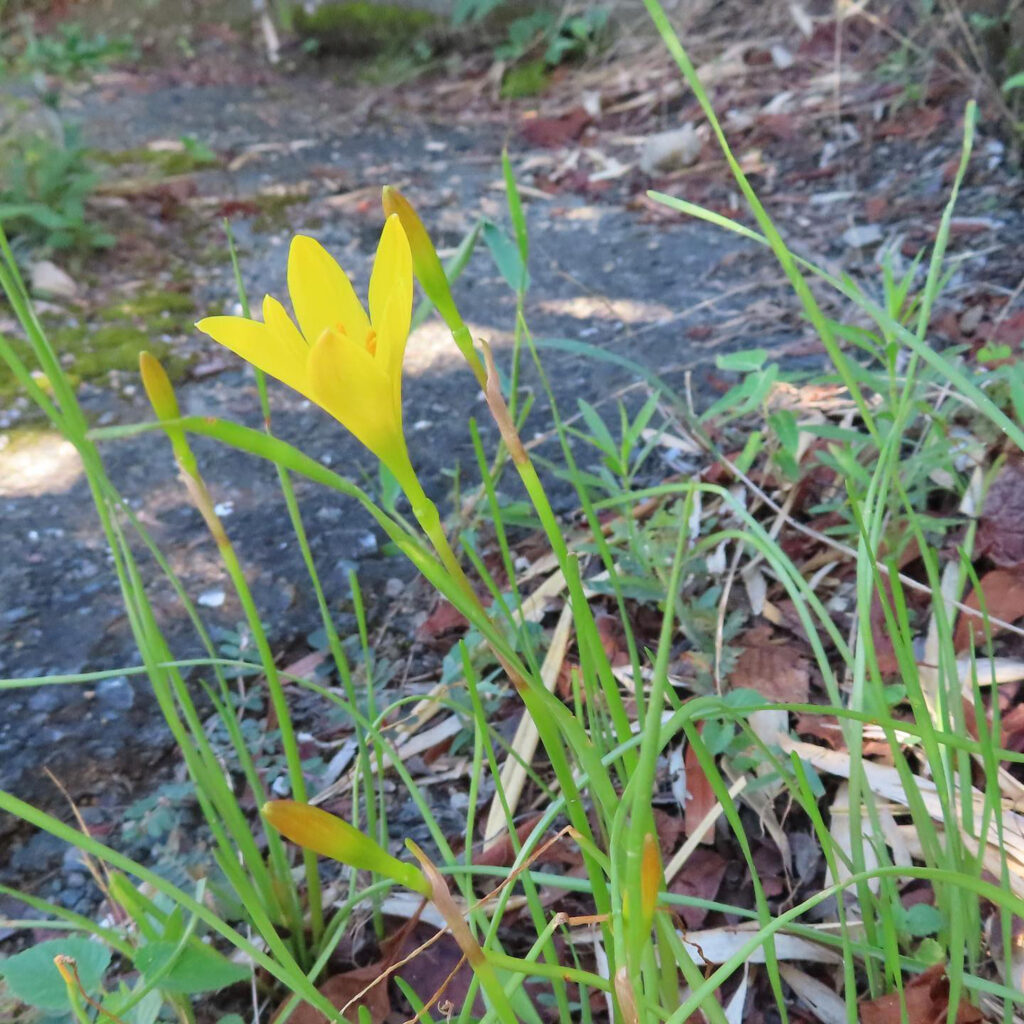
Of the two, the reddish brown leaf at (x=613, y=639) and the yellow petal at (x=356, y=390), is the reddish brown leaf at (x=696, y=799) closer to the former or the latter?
the reddish brown leaf at (x=613, y=639)

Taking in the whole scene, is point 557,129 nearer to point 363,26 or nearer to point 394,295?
point 363,26

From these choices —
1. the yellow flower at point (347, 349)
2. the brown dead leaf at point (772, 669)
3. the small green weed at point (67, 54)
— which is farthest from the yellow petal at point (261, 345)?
the small green weed at point (67, 54)

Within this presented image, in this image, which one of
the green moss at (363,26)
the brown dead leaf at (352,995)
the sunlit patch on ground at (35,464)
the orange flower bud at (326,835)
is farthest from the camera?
the green moss at (363,26)

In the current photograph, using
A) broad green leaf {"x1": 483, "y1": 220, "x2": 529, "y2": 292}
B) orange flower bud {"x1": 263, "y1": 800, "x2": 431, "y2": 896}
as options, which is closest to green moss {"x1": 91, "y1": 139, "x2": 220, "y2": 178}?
broad green leaf {"x1": 483, "y1": 220, "x2": 529, "y2": 292}

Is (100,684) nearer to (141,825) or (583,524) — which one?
(141,825)

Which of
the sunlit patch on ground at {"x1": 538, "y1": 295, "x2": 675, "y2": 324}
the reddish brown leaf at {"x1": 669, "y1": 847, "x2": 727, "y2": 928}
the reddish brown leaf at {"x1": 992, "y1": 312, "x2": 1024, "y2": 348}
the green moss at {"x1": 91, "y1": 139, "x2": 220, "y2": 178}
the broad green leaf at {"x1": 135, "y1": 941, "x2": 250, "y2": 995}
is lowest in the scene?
the reddish brown leaf at {"x1": 669, "y1": 847, "x2": 727, "y2": 928}

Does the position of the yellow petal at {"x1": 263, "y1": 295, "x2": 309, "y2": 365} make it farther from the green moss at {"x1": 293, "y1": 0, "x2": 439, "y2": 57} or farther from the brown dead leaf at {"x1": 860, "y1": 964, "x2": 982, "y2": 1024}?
the green moss at {"x1": 293, "y1": 0, "x2": 439, "y2": 57}

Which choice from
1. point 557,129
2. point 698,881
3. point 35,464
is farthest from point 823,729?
point 557,129
